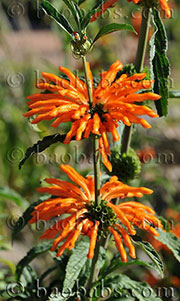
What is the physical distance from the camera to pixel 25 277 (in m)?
1.34

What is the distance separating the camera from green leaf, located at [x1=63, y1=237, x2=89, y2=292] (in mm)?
976

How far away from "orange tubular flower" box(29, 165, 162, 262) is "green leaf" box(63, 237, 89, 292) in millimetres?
53

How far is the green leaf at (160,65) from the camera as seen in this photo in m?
0.96

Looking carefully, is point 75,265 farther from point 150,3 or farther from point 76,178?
point 150,3

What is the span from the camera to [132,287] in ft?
3.73

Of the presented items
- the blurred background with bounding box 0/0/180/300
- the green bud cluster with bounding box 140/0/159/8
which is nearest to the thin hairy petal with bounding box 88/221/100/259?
the green bud cluster with bounding box 140/0/159/8

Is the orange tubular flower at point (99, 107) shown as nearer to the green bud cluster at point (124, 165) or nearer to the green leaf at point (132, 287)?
the green bud cluster at point (124, 165)

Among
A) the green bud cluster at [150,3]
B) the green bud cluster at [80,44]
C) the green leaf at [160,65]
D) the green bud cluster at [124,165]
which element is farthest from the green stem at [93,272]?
the green bud cluster at [150,3]

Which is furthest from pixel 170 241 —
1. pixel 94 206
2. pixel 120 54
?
pixel 120 54

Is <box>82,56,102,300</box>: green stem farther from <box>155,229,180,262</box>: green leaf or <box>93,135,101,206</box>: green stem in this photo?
<box>155,229,180,262</box>: green leaf

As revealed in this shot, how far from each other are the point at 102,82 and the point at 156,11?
239 mm

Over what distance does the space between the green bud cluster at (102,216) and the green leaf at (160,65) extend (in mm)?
265

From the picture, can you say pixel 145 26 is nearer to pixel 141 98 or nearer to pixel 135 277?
pixel 141 98

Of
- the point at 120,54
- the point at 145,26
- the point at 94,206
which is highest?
the point at 120,54
